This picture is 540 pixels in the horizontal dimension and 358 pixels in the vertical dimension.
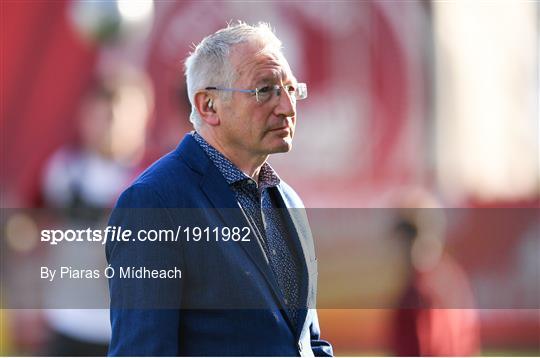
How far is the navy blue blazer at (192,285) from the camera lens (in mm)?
2434

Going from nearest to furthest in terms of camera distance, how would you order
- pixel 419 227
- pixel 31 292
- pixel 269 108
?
pixel 269 108, pixel 419 227, pixel 31 292

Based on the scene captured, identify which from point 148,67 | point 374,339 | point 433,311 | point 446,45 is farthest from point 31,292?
point 446,45

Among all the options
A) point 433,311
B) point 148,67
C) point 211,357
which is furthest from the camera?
point 148,67

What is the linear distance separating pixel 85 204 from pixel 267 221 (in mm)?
3000

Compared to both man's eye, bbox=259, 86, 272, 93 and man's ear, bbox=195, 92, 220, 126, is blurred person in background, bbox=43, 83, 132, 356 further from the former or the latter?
man's eye, bbox=259, 86, 272, 93

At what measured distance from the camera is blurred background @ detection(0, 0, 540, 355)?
7672mm

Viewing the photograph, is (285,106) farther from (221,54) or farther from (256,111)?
(221,54)

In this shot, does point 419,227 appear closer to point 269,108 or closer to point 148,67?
point 148,67

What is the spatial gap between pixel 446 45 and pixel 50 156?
124 inches

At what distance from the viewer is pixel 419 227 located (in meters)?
5.93

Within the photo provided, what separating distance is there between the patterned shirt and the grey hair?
16 centimetres

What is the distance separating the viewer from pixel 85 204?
559 cm

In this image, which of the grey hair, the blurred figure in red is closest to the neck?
the grey hair

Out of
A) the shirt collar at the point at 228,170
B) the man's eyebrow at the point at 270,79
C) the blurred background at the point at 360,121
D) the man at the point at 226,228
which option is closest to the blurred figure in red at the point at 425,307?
the blurred background at the point at 360,121
